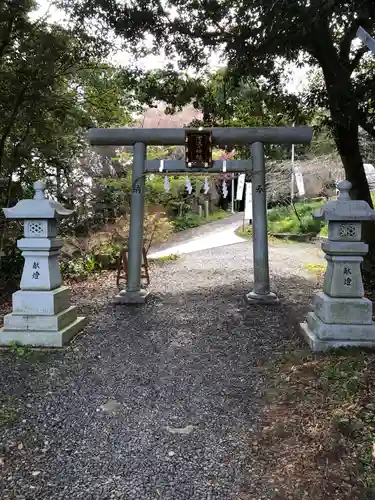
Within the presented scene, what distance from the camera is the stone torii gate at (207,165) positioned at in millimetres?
6297

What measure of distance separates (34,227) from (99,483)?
294 centimetres

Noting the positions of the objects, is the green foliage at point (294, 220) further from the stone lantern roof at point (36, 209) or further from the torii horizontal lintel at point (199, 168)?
the stone lantern roof at point (36, 209)

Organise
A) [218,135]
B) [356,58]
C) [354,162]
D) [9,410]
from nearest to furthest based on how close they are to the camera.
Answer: [9,410], [218,135], [356,58], [354,162]

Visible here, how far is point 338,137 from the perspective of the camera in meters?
7.10

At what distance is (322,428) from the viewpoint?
9.00ft

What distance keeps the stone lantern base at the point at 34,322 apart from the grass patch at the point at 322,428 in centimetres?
226

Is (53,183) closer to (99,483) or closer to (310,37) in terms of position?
(310,37)

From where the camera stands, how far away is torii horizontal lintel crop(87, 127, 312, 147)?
6297 mm

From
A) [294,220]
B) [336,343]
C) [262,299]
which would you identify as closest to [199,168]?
[262,299]

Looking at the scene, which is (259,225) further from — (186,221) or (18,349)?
(186,221)

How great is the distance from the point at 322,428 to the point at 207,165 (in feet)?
14.4

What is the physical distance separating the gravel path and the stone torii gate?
539mm

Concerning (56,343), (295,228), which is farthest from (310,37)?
(295,228)

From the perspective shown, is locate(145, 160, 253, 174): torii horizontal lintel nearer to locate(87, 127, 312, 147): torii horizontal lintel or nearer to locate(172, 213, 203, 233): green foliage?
locate(87, 127, 312, 147): torii horizontal lintel
